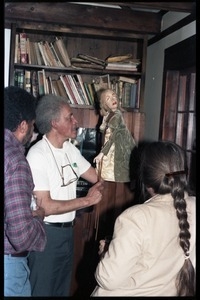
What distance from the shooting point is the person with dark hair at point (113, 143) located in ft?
5.32

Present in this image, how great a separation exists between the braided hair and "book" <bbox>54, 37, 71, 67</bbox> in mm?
1255

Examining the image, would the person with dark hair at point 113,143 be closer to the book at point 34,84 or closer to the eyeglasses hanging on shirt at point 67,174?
the eyeglasses hanging on shirt at point 67,174

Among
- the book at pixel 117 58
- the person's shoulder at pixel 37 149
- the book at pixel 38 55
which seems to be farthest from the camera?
the book at pixel 117 58

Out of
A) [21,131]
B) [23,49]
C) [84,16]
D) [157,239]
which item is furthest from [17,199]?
[84,16]

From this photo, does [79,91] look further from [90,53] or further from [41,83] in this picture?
[90,53]

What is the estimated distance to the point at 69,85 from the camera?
2150mm

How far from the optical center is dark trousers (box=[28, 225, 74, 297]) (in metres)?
1.62

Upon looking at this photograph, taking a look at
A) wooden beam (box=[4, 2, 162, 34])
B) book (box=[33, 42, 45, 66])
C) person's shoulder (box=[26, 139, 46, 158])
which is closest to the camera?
person's shoulder (box=[26, 139, 46, 158])

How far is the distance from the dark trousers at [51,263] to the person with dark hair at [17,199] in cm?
34

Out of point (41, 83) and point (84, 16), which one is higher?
point (84, 16)

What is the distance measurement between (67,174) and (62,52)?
866 mm

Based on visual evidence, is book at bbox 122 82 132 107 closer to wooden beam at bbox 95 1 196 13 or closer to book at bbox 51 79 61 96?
book at bbox 51 79 61 96

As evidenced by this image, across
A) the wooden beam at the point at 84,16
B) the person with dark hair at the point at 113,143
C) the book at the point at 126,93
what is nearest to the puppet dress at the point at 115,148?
the person with dark hair at the point at 113,143

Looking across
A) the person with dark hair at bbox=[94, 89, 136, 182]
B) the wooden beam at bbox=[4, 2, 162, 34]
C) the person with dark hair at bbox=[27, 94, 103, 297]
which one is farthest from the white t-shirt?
the wooden beam at bbox=[4, 2, 162, 34]
